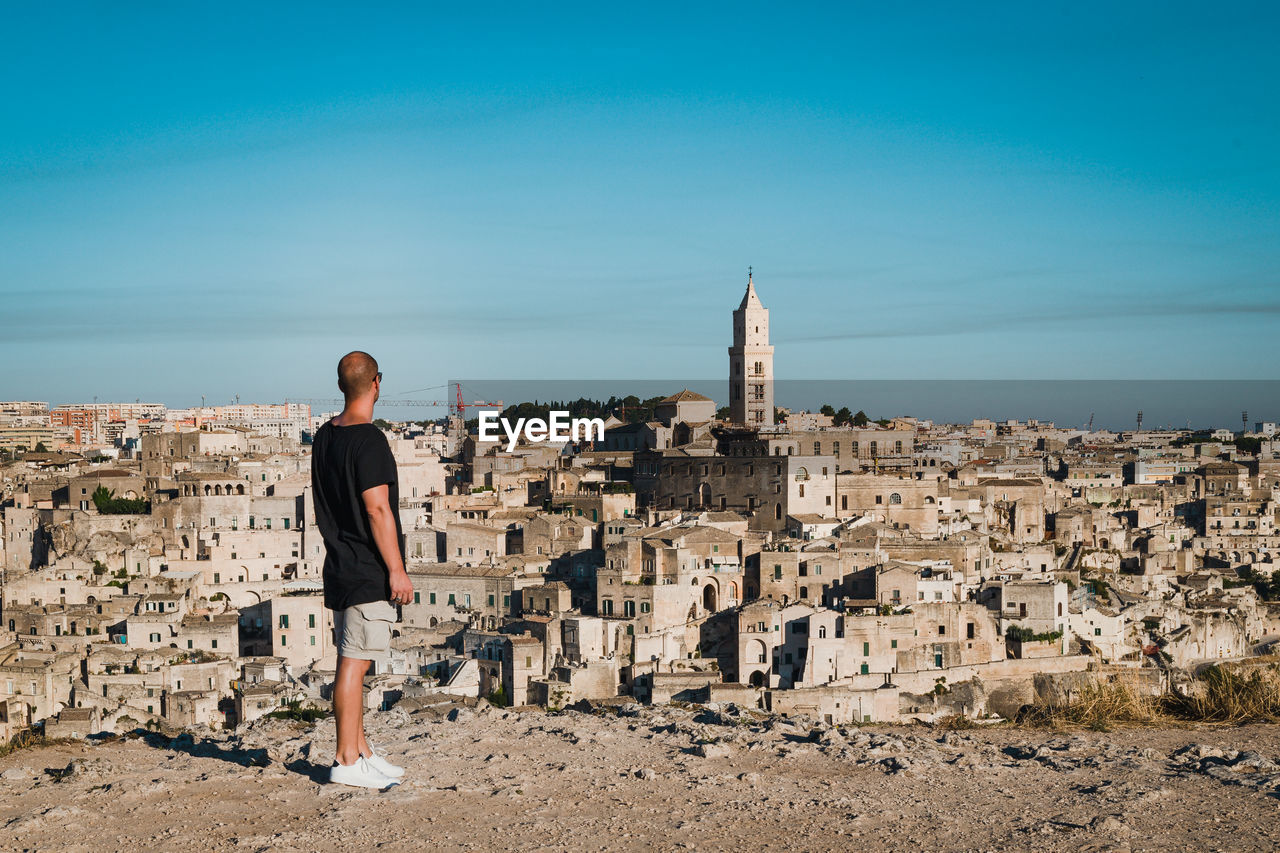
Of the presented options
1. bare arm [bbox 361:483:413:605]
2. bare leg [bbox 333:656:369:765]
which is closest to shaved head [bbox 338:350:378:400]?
bare arm [bbox 361:483:413:605]

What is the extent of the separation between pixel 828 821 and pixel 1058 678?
16603 millimetres

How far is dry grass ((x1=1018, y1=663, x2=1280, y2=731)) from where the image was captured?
8961mm

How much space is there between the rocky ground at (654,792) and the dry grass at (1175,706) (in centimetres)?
63

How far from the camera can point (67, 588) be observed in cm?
2719

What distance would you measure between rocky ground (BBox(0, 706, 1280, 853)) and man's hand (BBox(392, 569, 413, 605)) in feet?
3.38

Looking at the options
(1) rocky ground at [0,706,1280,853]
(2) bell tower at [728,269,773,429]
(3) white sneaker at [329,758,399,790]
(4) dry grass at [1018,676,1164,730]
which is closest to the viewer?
(1) rocky ground at [0,706,1280,853]

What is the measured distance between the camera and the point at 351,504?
5703 millimetres

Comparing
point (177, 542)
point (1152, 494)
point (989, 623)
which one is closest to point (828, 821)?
point (989, 623)

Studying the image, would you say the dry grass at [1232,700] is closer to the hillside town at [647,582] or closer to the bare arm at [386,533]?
the hillside town at [647,582]

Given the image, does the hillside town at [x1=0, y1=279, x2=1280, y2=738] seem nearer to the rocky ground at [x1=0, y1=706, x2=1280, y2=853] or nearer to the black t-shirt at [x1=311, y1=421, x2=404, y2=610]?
the rocky ground at [x1=0, y1=706, x2=1280, y2=853]

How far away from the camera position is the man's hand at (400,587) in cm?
570

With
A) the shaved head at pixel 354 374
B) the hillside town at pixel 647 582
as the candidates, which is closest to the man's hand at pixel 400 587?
the shaved head at pixel 354 374

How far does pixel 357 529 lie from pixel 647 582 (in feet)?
64.8

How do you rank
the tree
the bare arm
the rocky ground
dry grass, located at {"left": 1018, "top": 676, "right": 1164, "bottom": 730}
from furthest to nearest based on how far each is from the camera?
1. the tree
2. dry grass, located at {"left": 1018, "top": 676, "right": 1164, "bottom": 730}
3. the rocky ground
4. the bare arm
